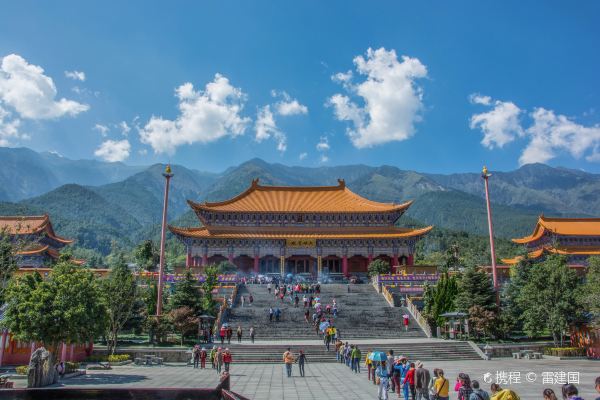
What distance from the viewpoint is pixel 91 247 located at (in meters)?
149

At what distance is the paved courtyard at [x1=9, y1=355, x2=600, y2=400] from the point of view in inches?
535

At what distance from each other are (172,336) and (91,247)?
13572 centimetres

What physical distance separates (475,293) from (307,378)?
49.7 feet

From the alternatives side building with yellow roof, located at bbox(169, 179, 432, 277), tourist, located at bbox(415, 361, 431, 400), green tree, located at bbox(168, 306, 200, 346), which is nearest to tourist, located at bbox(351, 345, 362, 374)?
tourist, located at bbox(415, 361, 431, 400)

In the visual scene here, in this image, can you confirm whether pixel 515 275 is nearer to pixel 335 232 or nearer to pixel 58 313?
pixel 335 232

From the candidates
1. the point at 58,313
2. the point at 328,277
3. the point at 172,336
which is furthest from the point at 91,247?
the point at 58,313

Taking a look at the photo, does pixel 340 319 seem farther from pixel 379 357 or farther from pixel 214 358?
pixel 379 357

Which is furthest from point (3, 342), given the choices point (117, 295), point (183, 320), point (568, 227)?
point (568, 227)

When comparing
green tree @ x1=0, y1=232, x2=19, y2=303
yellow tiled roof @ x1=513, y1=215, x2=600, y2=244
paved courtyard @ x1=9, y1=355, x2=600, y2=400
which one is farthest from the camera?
yellow tiled roof @ x1=513, y1=215, x2=600, y2=244

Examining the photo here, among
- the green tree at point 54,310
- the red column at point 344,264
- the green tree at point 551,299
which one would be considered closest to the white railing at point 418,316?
the green tree at point 551,299

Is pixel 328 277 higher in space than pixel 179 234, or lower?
lower

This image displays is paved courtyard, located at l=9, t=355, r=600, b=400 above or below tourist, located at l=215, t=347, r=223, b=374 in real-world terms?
below

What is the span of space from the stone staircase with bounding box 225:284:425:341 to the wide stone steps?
349 centimetres

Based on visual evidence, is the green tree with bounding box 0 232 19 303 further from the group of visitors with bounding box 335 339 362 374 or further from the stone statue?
the group of visitors with bounding box 335 339 362 374
